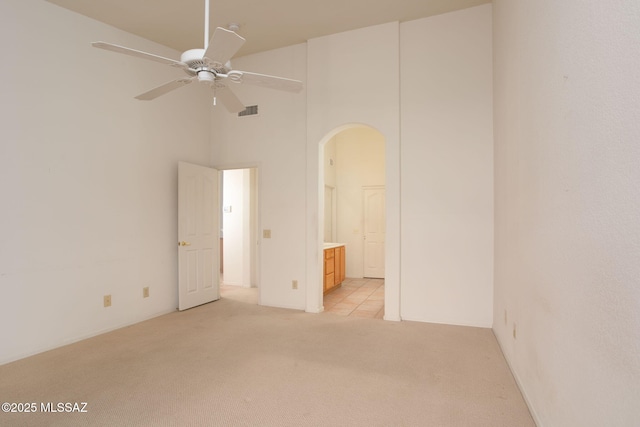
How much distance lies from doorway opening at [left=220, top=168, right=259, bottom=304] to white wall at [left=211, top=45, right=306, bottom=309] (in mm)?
1320

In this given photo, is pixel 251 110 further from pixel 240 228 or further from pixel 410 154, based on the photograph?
pixel 410 154

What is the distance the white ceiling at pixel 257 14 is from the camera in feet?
12.5

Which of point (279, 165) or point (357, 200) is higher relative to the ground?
point (279, 165)

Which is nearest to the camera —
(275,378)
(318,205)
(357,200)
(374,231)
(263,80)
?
(263,80)

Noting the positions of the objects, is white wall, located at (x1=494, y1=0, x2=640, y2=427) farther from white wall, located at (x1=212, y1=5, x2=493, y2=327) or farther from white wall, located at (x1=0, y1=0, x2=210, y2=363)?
white wall, located at (x1=0, y1=0, x2=210, y2=363)

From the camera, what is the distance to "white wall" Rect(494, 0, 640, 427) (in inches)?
44.0

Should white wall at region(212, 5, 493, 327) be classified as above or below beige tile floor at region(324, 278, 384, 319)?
above

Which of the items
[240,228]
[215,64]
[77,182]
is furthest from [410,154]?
[77,182]

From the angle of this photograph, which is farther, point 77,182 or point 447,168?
point 447,168

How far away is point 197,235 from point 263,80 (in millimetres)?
3209

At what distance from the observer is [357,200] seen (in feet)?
25.6

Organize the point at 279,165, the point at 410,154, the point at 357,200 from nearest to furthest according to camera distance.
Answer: the point at 410,154
the point at 279,165
the point at 357,200

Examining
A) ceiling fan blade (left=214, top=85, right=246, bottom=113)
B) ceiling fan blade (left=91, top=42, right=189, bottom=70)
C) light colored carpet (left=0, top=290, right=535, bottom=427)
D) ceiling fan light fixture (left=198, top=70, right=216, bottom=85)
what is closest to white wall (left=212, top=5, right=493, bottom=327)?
light colored carpet (left=0, top=290, right=535, bottom=427)

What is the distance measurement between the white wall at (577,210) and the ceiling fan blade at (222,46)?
168 cm
